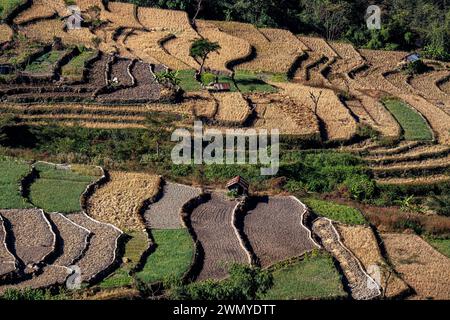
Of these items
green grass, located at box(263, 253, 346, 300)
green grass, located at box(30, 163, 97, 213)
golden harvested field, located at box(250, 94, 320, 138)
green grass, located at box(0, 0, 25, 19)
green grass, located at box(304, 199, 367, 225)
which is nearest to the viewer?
green grass, located at box(263, 253, 346, 300)

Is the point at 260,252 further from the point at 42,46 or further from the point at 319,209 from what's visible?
the point at 42,46

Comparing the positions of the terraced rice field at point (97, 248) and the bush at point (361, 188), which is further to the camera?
the bush at point (361, 188)

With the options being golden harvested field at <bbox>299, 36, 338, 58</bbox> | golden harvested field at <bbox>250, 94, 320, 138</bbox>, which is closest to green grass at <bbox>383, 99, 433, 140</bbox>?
golden harvested field at <bbox>250, 94, 320, 138</bbox>

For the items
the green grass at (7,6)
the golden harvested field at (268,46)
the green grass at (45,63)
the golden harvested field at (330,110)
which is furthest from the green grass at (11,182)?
the green grass at (7,6)

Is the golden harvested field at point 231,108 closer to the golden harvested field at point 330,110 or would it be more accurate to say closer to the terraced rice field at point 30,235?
the golden harvested field at point 330,110

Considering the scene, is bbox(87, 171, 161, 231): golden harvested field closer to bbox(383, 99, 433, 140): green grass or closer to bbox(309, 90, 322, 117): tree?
bbox(309, 90, 322, 117): tree

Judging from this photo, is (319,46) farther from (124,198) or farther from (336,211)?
(124,198)

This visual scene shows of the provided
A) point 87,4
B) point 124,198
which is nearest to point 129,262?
point 124,198
